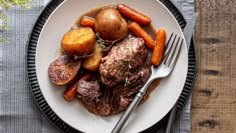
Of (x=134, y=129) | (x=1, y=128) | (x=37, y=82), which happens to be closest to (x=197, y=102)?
(x=134, y=129)

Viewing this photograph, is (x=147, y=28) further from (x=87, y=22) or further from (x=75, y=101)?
(x=75, y=101)

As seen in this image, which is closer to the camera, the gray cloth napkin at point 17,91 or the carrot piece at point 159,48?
the carrot piece at point 159,48

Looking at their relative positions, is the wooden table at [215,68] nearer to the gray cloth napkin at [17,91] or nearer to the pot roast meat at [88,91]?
the gray cloth napkin at [17,91]

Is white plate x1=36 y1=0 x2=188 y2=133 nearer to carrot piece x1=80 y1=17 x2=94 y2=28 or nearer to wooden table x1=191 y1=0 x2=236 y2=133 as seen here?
carrot piece x1=80 y1=17 x2=94 y2=28

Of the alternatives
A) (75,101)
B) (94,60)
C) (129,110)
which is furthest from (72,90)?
(129,110)

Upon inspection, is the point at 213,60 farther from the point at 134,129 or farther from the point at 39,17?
the point at 39,17

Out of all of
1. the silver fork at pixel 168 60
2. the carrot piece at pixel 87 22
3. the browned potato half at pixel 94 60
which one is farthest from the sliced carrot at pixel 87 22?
the silver fork at pixel 168 60
